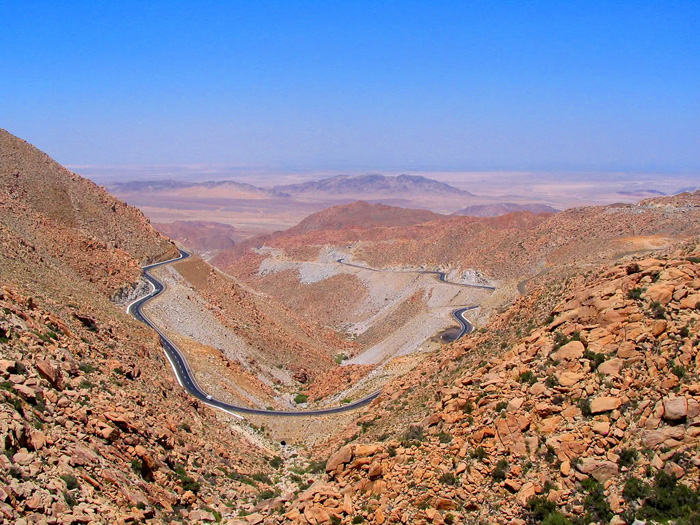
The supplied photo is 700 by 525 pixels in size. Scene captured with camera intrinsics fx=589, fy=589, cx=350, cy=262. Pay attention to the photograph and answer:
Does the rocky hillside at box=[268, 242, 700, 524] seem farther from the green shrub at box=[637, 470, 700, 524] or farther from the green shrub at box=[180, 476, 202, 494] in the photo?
the green shrub at box=[180, 476, 202, 494]

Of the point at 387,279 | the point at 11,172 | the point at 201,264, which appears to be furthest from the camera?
the point at 387,279

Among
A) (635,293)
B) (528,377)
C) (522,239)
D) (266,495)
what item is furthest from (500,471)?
(522,239)

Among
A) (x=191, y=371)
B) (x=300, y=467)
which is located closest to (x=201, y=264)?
(x=191, y=371)

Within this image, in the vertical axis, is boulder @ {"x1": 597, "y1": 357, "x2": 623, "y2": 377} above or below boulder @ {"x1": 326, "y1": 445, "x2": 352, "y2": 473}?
above

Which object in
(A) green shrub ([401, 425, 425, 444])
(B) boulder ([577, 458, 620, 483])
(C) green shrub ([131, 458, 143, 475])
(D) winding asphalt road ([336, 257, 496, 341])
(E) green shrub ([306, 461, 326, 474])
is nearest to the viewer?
(B) boulder ([577, 458, 620, 483])

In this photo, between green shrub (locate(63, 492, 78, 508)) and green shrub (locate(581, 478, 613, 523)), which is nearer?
green shrub (locate(581, 478, 613, 523))

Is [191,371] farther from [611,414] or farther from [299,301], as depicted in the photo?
[299,301]

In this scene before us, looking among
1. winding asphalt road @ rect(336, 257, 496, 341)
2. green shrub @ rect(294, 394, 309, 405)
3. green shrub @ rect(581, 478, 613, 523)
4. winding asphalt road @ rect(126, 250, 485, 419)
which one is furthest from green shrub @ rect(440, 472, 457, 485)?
winding asphalt road @ rect(336, 257, 496, 341)
